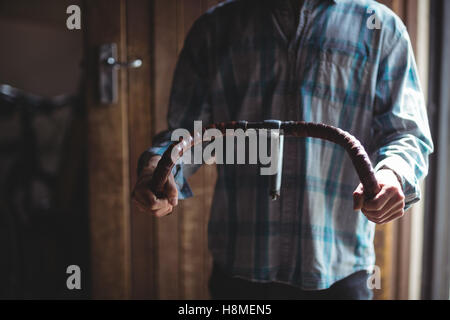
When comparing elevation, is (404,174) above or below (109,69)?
below

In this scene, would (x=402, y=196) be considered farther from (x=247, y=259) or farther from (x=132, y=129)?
(x=132, y=129)

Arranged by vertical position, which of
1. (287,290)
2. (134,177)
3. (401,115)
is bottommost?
(287,290)

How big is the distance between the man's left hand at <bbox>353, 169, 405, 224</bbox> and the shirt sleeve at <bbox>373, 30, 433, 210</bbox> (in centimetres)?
4

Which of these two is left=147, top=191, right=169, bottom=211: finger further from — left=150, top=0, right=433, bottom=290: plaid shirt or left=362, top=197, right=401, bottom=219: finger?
left=362, top=197, right=401, bottom=219: finger

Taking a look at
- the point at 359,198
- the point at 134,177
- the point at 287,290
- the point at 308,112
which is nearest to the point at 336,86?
the point at 308,112

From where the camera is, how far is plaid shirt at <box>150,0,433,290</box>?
459 mm

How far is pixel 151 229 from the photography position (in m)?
0.70

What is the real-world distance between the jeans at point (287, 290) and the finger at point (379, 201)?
19 cm

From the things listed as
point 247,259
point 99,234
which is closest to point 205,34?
point 247,259

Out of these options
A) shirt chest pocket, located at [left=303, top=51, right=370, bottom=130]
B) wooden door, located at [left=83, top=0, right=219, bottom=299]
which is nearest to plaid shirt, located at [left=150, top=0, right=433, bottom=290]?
shirt chest pocket, located at [left=303, top=51, right=370, bottom=130]

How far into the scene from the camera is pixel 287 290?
1.68 feet

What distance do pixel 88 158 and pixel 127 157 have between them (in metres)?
0.10

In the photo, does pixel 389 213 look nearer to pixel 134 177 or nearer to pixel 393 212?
pixel 393 212

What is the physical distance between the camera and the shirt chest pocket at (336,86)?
466 millimetres
